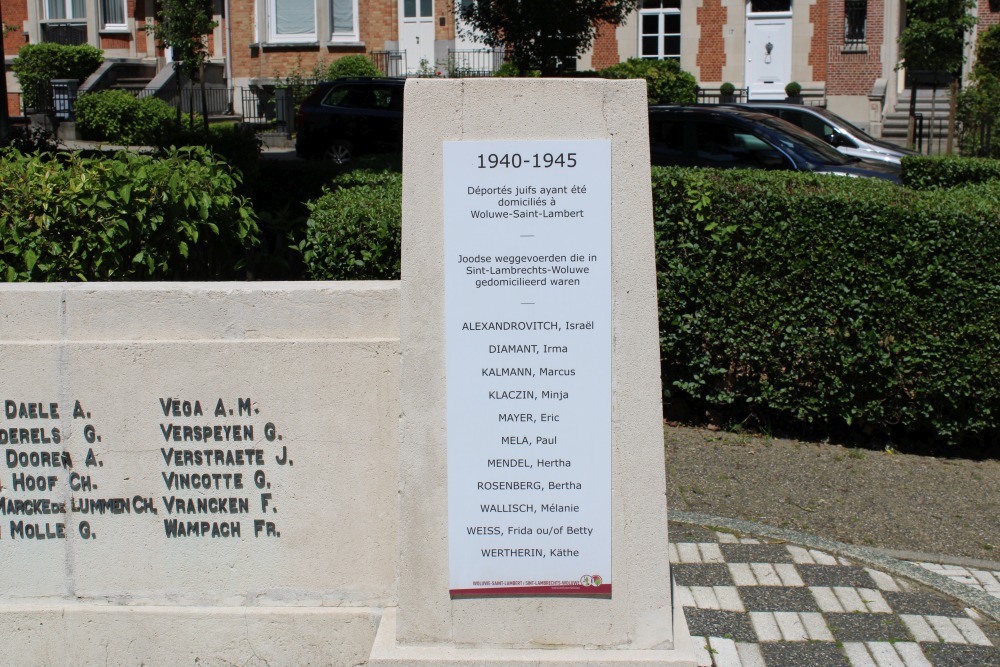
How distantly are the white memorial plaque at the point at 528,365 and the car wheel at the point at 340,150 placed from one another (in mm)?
18403

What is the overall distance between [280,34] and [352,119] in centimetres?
1256

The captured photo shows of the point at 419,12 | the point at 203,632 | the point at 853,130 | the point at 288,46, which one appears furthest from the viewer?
the point at 288,46

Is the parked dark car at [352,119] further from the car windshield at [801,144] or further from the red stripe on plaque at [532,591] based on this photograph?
the red stripe on plaque at [532,591]

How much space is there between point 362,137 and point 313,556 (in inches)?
713

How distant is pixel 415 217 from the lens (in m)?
3.82

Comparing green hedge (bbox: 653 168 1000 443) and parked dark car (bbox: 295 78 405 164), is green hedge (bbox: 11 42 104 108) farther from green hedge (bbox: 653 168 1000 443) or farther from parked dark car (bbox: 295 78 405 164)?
green hedge (bbox: 653 168 1000 443)

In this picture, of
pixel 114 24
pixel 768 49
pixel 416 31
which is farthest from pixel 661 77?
pixel 114 24

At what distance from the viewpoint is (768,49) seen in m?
29.5

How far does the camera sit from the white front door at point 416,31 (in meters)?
31.7

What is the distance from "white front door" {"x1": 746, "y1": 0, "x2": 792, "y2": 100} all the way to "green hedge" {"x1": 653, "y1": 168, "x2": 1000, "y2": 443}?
2315 centimetres

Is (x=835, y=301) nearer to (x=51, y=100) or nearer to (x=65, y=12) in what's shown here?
(x=51, y=100)

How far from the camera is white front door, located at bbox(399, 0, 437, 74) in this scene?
31703 mm

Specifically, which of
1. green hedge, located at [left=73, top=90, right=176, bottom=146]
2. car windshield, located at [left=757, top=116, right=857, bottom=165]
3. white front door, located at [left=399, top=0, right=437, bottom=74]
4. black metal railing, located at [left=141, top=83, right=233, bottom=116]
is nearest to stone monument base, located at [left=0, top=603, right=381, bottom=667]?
car windshield, located at [left=757, top=116, right=857, bottom=165]

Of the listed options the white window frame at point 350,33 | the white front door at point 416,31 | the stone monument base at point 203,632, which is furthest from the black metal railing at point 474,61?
the stone monument base at point 203,632
